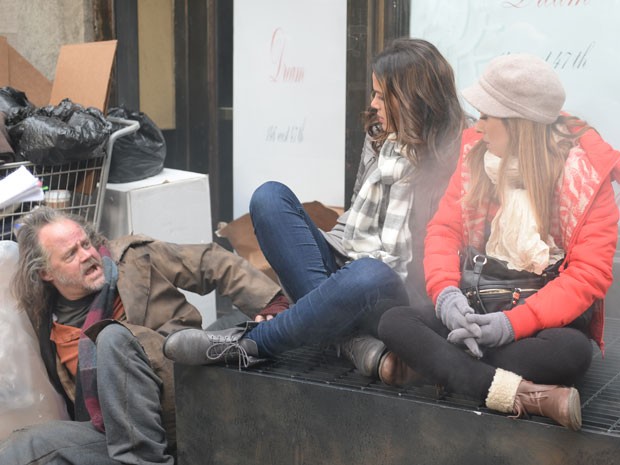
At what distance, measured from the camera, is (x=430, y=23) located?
13.7 ft

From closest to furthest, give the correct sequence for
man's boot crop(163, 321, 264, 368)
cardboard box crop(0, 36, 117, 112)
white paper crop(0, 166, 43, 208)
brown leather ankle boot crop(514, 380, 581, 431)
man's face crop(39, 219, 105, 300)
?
brown leather ankle boot crop(514, 380, 581, 431) < man's boot crop(163, 321, 264, 368) < man's face crop(39, 219, 105, 300) < white paper crop(0, 166, 43, 208) < cardboard box crop(0, 36, 117, 112)

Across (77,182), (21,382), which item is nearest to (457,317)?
(21,382)

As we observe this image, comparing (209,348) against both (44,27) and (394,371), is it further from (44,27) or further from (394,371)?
(44,27)

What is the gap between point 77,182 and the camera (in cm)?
437

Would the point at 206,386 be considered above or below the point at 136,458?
above

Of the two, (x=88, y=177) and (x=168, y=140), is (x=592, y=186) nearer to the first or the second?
(x=88, y=177)

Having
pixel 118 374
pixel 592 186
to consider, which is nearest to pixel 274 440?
pixel 118 374

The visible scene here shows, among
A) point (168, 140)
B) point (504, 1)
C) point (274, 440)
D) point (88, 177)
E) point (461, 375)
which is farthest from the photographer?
point (168, 140)

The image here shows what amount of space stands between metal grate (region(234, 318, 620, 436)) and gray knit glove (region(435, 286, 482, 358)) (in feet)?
0.58

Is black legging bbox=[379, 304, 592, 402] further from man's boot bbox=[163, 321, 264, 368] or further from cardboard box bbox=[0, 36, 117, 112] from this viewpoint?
cardboard box bbox=[0, 36, 117, 112]

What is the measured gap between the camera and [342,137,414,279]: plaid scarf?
10.8ft

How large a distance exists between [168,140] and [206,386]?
2.66 m

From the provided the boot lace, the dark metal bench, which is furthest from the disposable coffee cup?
the boot lace

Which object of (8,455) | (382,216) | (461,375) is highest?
(382,216)
